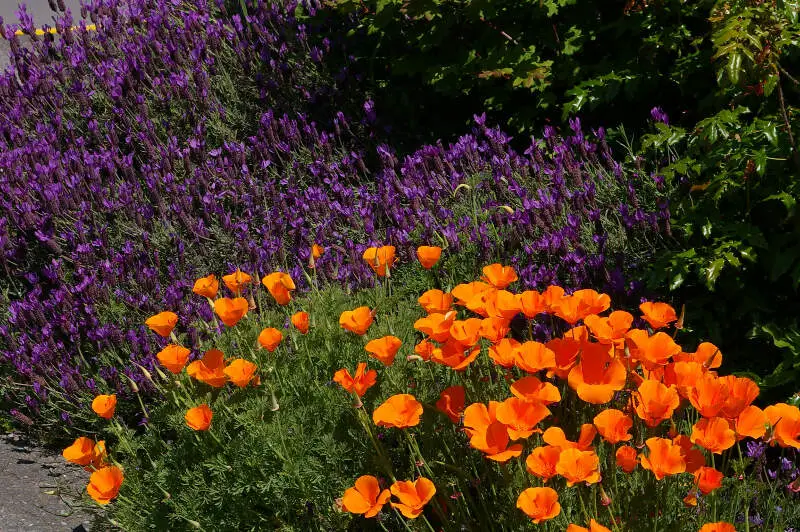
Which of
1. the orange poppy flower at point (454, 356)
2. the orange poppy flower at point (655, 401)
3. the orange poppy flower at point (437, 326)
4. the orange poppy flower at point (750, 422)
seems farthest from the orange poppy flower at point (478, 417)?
the orange poppy flower at point (750, 422)

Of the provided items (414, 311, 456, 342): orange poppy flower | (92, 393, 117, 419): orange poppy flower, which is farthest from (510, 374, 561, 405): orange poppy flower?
(92, 393, 117, 419): orange poppy flower

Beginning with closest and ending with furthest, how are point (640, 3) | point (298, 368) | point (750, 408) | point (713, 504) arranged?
1. point (750, 408)
2. point (713, 504)
3. point (298, 368)
4. point (640, 3)

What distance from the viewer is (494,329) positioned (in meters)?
2.22

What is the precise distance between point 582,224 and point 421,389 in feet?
4.74

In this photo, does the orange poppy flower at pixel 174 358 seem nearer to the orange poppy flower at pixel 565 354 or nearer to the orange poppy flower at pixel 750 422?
the orange poppy flower at pixel 565 354

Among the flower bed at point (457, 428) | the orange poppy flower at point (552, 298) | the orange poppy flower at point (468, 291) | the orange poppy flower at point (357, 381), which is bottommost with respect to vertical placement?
the flower bed at point (457, 428)

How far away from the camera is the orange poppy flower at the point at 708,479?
1933 millimetres

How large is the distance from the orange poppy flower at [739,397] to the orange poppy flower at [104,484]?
1.65 m

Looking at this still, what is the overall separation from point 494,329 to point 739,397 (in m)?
0.61

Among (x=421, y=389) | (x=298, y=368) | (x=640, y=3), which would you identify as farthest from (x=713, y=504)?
(x=640, y=3)

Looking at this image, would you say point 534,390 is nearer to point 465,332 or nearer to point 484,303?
point 465,332

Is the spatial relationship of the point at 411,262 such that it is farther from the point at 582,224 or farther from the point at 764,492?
the point at 764,492

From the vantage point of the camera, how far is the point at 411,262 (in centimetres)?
403

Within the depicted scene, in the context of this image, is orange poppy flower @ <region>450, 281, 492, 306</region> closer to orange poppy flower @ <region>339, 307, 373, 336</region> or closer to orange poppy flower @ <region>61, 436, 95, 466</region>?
orange poppy flower @ <region>339, 307, 373, 336</region>
